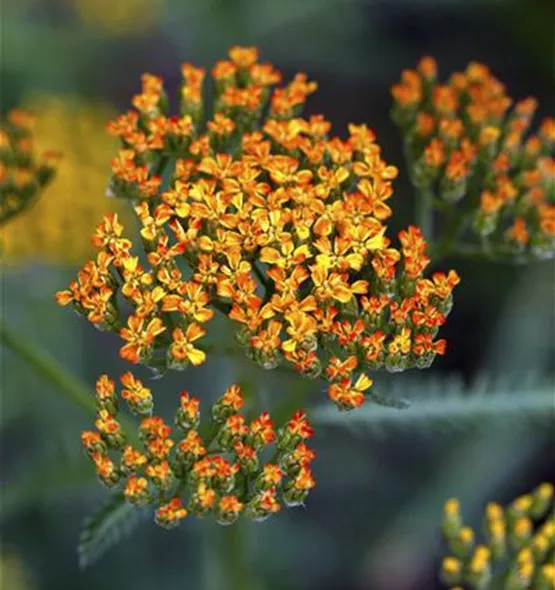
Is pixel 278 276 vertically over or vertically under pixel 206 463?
over

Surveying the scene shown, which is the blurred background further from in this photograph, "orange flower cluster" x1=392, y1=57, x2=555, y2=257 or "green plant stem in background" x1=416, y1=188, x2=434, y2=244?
"orange flower cluster" x1=392, y1=57, x2=555, y2=257

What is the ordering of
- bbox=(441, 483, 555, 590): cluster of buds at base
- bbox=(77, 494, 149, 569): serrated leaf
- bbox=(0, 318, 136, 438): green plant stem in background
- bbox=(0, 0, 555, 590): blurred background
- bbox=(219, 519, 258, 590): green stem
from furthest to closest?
bbox=(0, 0, 555, 590): blurred background → bbox=(219, 519, 258, 590): green stem → bbox=(0, 318, 136, 438): green plant stem in background → bbox=(441, 483, 555, 590): cluster of buds at base → bbox=(77, 494, 149, 569): serrated leaf

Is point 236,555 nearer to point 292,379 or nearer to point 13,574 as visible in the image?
point 292,379

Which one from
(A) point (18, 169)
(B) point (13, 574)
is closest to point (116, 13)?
(B) point (13, 574)

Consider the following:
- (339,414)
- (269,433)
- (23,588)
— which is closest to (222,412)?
(269,433)

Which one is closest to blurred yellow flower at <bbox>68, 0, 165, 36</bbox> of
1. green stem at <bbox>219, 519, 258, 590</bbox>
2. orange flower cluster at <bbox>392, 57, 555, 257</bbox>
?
orange flower cluster at <bbox>392, 57, 555, 257</bbox>

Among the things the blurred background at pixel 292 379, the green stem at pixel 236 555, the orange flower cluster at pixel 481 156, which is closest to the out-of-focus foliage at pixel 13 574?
the blurred background at pixel 292 379
